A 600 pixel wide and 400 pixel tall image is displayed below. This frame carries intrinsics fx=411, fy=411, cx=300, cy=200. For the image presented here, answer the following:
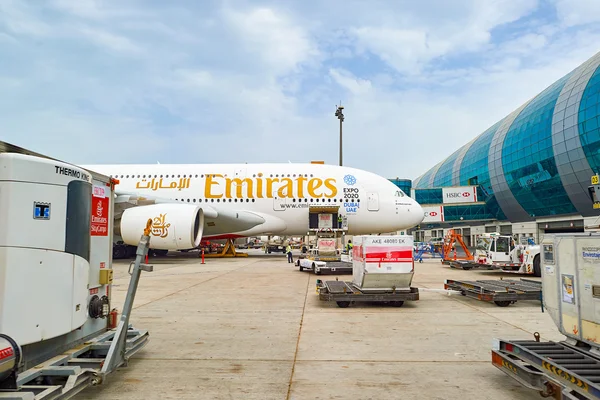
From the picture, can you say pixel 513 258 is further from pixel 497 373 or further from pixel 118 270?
pixel 118 270

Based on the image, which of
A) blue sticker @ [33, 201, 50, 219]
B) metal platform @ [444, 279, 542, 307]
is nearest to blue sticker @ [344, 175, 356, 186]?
metal platform @ [444, 279, 542, 307]

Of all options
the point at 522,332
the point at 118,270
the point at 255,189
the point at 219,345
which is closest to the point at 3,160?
the point at 219,345

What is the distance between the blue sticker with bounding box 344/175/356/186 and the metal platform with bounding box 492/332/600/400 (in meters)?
17.5

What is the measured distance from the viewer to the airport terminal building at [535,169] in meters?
36.3

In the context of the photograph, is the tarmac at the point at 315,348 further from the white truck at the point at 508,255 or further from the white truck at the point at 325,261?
the white truck at the point at 508,255

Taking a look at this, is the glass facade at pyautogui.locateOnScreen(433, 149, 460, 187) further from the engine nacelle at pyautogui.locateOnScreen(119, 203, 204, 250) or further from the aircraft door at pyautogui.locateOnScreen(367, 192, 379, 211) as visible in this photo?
the engine nacelle at pyautogui.locateOnScreen(119, 203, 204, 250)

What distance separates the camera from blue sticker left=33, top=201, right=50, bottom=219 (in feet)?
10.8

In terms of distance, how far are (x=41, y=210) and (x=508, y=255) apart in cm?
1610

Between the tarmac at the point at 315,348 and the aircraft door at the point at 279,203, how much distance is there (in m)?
11.7

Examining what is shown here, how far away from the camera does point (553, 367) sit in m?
3.61

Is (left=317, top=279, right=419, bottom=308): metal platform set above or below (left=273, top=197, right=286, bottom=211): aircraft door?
below

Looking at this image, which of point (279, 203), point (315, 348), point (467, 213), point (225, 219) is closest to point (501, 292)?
point (315, 348)

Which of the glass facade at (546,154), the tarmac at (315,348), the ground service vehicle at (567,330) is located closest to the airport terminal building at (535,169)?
A: the glass facade at (546,154)

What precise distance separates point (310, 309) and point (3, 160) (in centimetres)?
623
